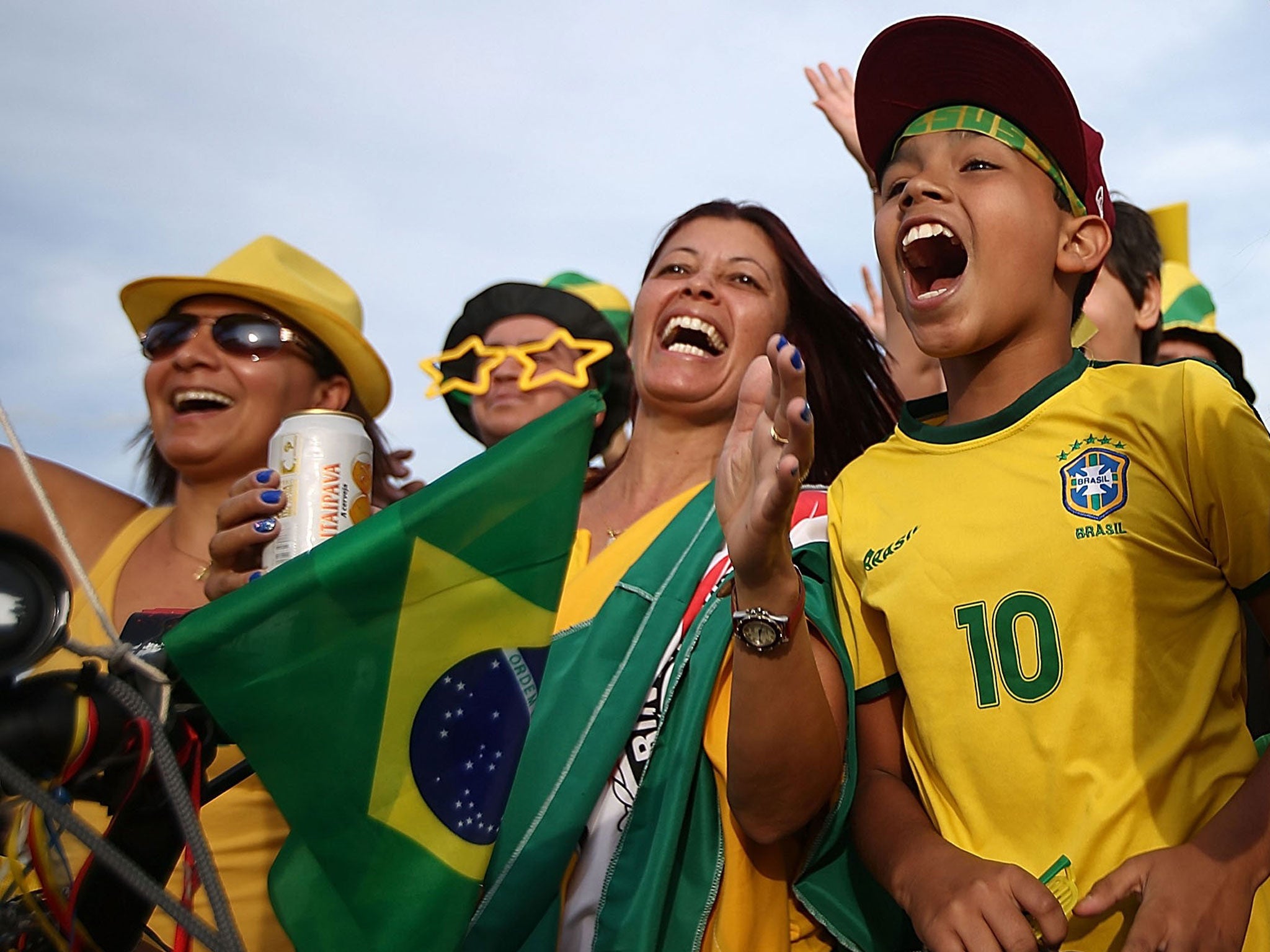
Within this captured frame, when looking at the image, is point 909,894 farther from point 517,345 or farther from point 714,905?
point 517,345

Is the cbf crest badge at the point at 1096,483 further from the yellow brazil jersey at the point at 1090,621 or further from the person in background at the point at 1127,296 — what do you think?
the person in background at the point at 1127,296

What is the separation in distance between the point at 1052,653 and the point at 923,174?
35.2 inches

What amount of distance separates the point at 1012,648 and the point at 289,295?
2.04m

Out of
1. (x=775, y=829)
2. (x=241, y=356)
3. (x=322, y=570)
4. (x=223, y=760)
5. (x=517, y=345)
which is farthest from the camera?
(x=517, y=345)

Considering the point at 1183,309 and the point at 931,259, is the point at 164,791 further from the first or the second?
the point at 1183,309

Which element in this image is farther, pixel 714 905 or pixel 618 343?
pixel 618 343

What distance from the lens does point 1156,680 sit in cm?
190

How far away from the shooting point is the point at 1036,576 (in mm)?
1984

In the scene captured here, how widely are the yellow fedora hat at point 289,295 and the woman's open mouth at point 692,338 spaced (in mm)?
768

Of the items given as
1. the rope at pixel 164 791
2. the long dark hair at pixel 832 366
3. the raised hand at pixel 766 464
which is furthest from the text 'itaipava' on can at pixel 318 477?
the long dark hair at pixel 832 366

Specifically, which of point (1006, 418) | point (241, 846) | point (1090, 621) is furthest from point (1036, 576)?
point (241, 846)

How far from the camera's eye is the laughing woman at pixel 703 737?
1975 millimetres

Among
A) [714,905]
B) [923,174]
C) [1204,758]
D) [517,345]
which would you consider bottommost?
[714,905]

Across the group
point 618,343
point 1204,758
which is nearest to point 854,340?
point 618,343
